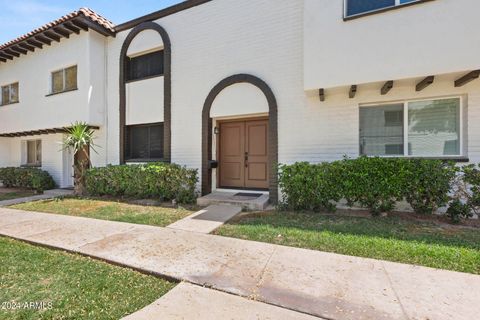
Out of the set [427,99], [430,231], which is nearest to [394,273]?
[430,231]

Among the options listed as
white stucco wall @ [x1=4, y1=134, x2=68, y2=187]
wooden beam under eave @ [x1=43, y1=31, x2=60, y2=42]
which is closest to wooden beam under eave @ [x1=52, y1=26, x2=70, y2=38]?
wooden beam under eave @ [x1=43, y1=31, x2=60, y2=42]

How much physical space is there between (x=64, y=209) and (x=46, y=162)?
6768 millimetres

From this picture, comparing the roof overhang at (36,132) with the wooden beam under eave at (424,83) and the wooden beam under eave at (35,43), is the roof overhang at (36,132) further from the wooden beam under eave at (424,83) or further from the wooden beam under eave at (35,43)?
the wooden beam under eave at (424,83)

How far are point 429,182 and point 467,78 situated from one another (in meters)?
2.32

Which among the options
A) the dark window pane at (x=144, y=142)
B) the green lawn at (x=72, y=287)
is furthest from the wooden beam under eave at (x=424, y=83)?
the dark window pane at (x=144, y=142)

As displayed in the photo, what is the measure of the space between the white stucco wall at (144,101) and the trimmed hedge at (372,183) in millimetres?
5631

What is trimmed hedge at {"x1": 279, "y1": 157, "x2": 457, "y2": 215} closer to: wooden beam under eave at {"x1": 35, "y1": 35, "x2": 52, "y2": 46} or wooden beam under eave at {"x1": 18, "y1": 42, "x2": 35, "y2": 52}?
wooden beam under eave at {"x1": 35, "y1": 35, "x2": 52, "y2": 46}

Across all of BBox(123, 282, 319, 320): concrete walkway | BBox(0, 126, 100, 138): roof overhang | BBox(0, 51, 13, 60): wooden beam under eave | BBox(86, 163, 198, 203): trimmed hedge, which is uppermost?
BBox(0, 51, 13, 60): wooden beam under eave

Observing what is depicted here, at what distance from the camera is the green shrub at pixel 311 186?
6.21 metres

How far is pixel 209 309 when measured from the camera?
101 inches

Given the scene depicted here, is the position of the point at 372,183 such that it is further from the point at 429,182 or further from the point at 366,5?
the point at 366,5

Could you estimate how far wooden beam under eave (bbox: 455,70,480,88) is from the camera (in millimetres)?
5305

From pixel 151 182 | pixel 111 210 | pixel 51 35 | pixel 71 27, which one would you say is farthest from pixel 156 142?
pixel 51 35

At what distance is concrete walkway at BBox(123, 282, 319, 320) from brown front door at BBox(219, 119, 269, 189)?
567cm
